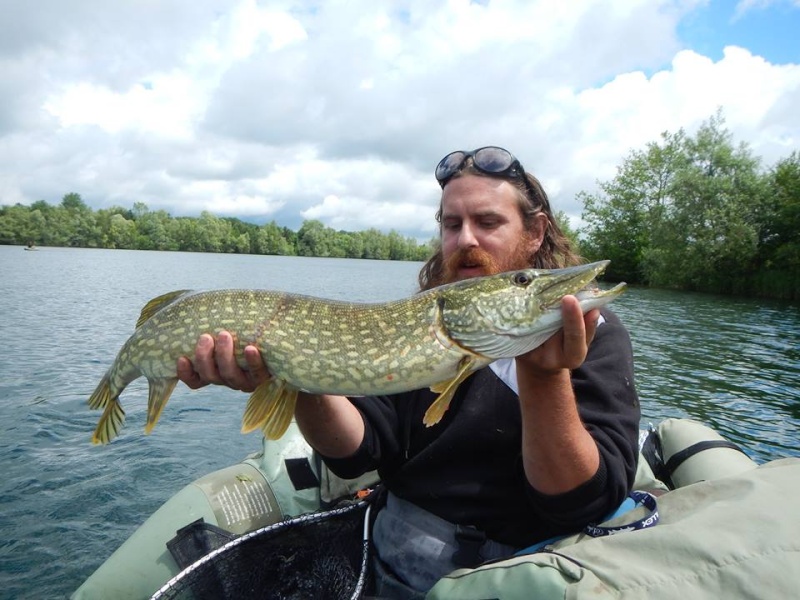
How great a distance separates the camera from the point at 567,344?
71.4 inches

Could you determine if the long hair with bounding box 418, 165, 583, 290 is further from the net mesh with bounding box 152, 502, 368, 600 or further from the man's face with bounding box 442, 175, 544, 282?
the net mesh with bounding box 152, 502, 368, 600

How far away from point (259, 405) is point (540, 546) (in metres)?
1.24

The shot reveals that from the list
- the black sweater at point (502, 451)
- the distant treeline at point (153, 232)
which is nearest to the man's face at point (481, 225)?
the black sweater at point (502, 451)

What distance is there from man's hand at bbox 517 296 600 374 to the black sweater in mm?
349

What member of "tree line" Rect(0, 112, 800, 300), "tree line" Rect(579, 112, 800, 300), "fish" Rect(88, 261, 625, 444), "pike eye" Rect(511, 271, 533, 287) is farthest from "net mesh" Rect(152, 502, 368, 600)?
"tree line" Rect(579, 112, 800, 300)

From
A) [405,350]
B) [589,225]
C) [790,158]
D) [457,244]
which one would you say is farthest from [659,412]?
[589,225]

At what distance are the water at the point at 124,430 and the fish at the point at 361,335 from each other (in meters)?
2.30

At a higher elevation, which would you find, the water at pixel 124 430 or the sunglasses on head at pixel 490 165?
the sunglasses on head at pixel 490 165

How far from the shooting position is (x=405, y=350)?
2199 millimetres

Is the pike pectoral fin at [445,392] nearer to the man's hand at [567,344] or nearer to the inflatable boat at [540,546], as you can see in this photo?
the man's hand at [567,344]

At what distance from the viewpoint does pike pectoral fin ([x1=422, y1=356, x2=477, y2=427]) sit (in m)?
2.01

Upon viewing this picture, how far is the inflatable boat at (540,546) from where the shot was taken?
1343mm

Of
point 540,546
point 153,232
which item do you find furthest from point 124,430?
point 153,232

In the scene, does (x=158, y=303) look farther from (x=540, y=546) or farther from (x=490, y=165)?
(x=540, y=546)
